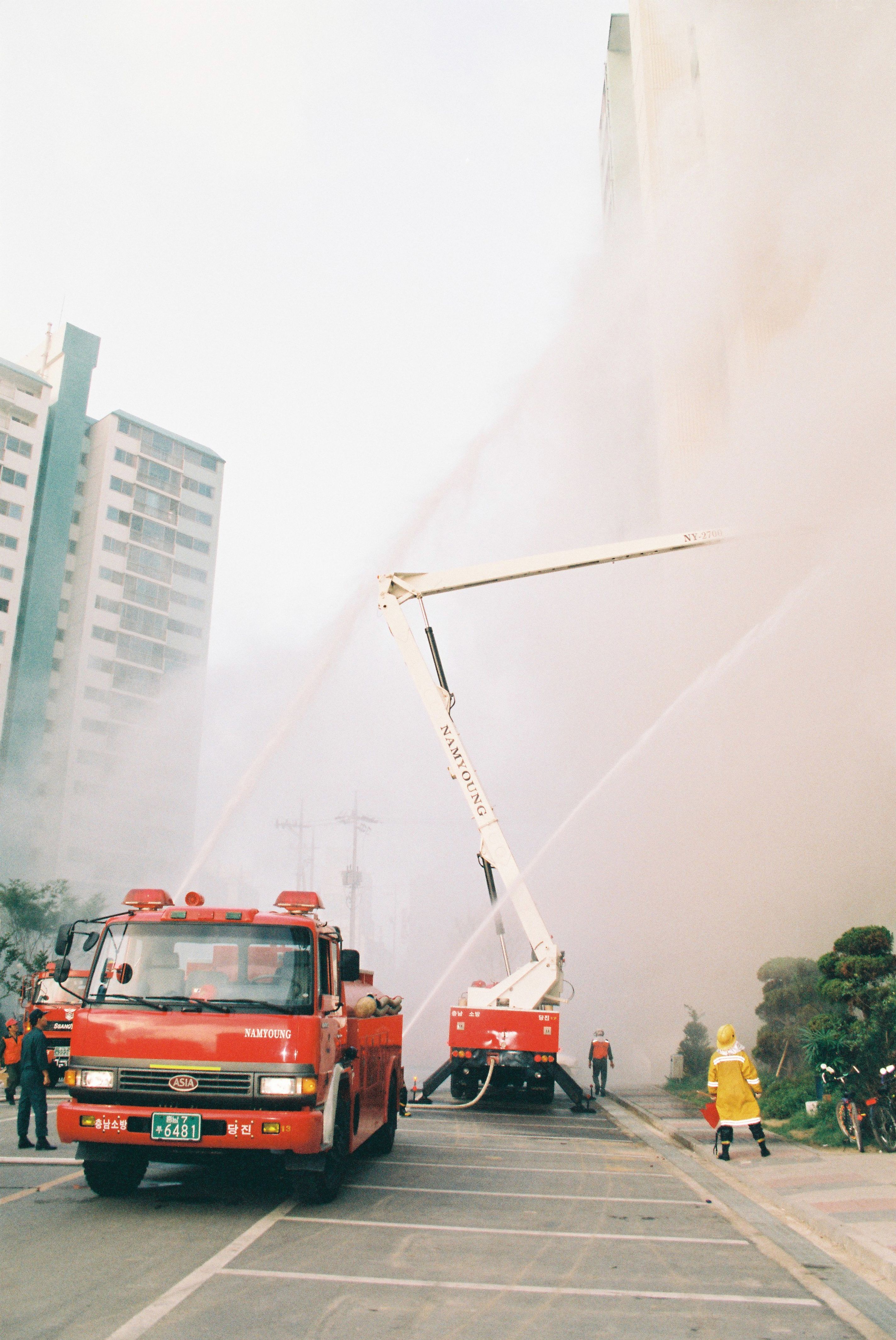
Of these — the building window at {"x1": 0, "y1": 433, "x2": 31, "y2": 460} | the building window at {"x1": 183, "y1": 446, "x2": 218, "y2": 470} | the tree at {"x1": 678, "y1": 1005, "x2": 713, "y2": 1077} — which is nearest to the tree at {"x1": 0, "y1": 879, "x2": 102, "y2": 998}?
the tree at {"x1": 678, "y1": 1005, "x2": 713, "y2": 1077}

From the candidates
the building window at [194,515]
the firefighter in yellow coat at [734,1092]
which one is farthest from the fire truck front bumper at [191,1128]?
the building window at [194,515]

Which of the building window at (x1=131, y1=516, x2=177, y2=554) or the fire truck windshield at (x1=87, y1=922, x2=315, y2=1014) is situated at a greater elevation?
the building window at (x1=131, y1=516, x2=177, y2=554)

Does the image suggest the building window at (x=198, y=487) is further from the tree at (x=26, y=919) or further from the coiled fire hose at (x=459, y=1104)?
the coiled fire hose at (x=459, y=1104)

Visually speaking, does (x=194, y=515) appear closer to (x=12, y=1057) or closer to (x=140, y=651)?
(x=140, y=651)

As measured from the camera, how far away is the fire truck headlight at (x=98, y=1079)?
706 centimetres

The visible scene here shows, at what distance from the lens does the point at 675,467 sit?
3888 cm

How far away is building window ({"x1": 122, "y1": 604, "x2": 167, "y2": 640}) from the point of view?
81438mm

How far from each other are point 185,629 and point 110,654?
7.67 meters

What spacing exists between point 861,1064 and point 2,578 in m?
71.7

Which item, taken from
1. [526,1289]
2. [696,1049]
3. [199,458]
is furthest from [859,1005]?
[199,458]

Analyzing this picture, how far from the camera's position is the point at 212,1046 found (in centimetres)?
704

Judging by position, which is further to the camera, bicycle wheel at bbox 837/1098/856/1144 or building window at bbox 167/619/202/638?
building window at bbox 167/619/202/638

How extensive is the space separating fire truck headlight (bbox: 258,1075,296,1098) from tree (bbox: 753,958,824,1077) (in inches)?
544

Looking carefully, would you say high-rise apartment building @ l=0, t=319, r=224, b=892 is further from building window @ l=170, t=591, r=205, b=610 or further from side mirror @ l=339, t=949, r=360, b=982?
side mirror @ l=339, t=949, r=360, b=982
